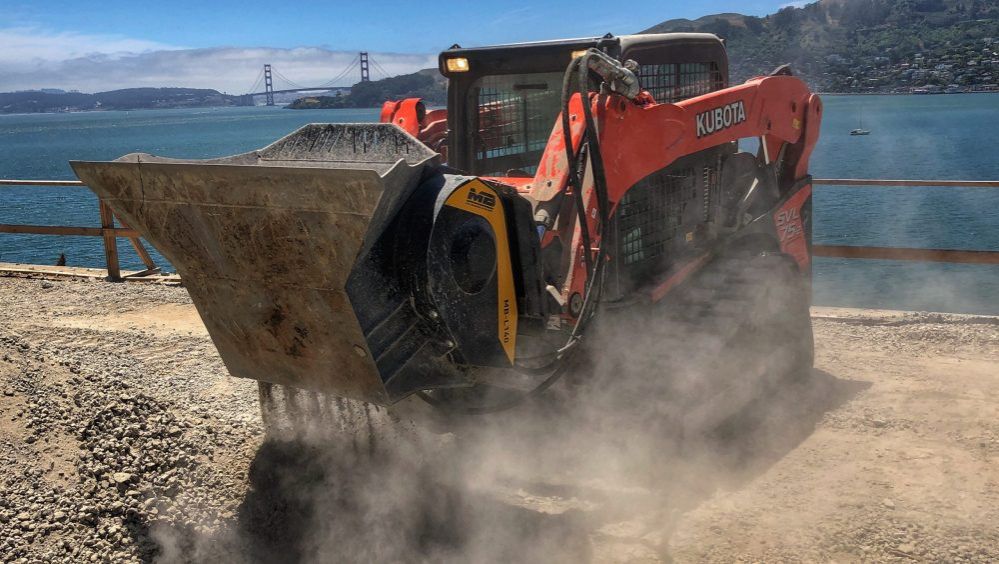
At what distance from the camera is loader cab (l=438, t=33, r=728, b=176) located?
221 inches

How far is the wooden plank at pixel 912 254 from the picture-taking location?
8.84 metres

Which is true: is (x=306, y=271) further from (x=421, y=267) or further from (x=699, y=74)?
(x=699, y=74)

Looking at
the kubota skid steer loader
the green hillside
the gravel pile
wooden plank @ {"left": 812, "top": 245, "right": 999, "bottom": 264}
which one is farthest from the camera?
the green hillside

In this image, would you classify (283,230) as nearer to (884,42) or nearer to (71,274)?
(71,274)

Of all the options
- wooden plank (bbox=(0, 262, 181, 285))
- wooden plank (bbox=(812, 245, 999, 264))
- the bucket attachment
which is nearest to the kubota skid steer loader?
the bucket attachment

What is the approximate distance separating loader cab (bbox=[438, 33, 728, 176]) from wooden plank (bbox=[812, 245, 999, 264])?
11.4ft

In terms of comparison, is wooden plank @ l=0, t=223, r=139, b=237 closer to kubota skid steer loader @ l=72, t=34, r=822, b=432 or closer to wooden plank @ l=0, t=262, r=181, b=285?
Result: wooden plank @ l=0, t=262, r=181, b=285

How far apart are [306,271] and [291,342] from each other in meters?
0.43

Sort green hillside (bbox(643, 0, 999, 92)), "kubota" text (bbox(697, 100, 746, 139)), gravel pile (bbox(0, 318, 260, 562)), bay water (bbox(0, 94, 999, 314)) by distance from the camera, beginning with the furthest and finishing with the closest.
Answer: green hillside (bbox(643, 0, 999, 92)) < bay water (bbox(0, 94, 999, 314)) < "kubota" text (bbox(697, 100, 746, 139)) < gravel pile (bbox(0, 318, 260, 562))

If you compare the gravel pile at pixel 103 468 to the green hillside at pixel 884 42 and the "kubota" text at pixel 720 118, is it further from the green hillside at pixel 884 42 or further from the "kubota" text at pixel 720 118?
the green hillside at pixel 884 42

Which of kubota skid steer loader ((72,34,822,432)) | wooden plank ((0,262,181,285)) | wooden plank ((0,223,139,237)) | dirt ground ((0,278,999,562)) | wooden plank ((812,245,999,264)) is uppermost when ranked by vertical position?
kubota skid steer loader ((72,34,822,432))

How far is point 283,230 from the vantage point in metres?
3.61

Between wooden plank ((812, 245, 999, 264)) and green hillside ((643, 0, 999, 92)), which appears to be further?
green hillside ((643, 0, 999, 92))

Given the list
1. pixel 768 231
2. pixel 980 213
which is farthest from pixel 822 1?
pixel 768 231
